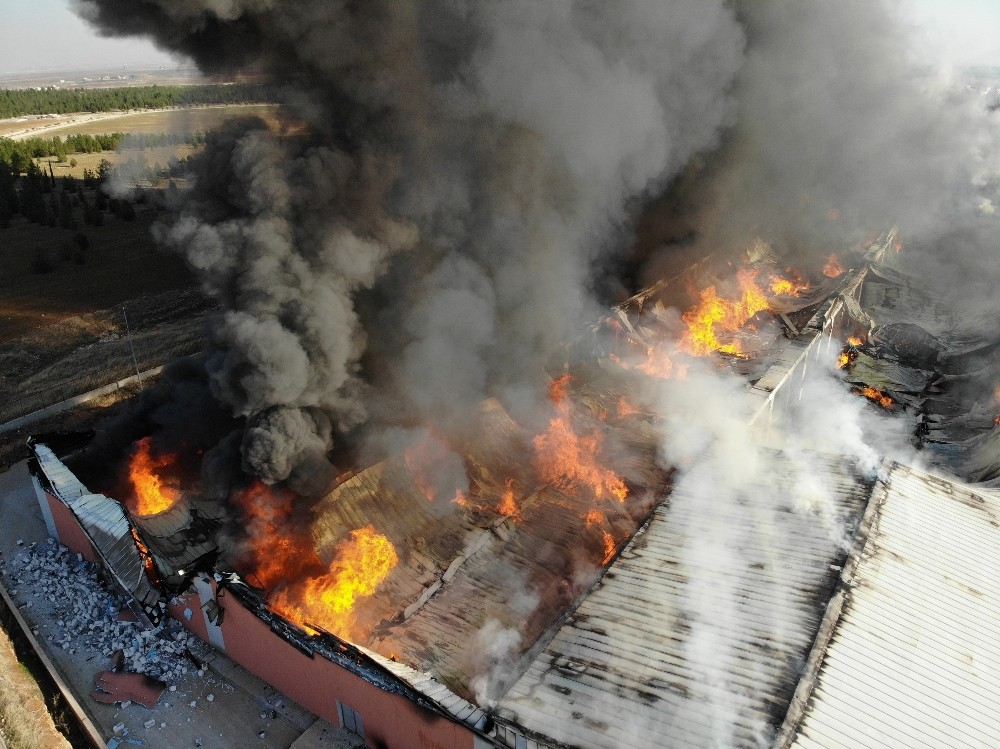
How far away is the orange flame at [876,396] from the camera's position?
20359 mm

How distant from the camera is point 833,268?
109 ft

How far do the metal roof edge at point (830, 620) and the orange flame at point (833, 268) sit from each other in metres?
23.5

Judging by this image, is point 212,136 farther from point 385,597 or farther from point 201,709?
point 201,709

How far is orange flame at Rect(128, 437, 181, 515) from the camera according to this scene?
1360 centimetres

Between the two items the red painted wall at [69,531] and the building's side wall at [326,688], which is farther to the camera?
the red painted wall at [69,531]

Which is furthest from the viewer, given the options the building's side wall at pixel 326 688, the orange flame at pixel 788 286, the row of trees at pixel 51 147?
the row of trees at pixel 51 147

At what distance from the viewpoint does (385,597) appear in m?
12.0

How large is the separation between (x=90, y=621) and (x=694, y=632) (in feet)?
34.8

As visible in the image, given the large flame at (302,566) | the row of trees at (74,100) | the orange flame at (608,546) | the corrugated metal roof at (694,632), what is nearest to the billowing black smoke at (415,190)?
the large flame at (302,566)

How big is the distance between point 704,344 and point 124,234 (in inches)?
1302

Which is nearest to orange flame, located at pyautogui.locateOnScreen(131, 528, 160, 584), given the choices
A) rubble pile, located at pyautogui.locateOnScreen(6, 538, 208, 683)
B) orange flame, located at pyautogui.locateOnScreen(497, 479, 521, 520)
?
rubble pile, located at pyautogui.locateOnScreen(6, 538, 208, 683)

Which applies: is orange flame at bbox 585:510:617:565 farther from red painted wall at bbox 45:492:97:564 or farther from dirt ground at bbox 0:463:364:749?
red painted wall at bbox 45:492:97:564

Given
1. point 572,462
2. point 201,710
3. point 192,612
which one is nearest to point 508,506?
point 572,462

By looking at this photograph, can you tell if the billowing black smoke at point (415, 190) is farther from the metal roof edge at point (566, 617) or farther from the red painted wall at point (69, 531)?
the metal roof edge at point (566, 617)
